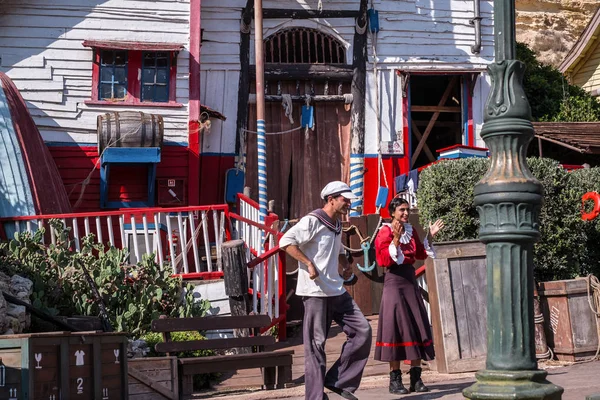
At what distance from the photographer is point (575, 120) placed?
20.7m

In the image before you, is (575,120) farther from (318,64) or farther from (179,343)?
(179,343)

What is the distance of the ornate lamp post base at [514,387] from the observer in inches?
194

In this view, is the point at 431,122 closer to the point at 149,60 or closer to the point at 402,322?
the point at 149,60

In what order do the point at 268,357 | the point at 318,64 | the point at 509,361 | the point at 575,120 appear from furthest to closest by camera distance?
the point at 575,120
the point at 318,64
the point at 268,357
the point at 509,361

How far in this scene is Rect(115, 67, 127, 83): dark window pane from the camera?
51.3ft

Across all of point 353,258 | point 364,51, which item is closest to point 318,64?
point 364,51

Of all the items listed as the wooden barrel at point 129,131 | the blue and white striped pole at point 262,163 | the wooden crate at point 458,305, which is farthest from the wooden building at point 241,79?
the wooden crate at point 458,305

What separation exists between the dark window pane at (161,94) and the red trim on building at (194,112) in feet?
1.33

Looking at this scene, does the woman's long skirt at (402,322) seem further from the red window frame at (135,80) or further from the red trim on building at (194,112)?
the red window frame at (135,80)

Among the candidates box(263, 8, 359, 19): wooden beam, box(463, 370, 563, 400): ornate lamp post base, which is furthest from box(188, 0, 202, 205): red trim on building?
box(463, 370, 563, 400): ornate lamp post base

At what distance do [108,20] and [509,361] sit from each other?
39.7 feet

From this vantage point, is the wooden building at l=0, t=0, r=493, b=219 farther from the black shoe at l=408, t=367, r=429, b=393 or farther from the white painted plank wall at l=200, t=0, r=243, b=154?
the black shoe at l=408, t=367, r=429, b=393

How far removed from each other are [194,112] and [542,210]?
6391 millimetres

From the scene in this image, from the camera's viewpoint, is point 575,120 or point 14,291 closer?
point 14,291
